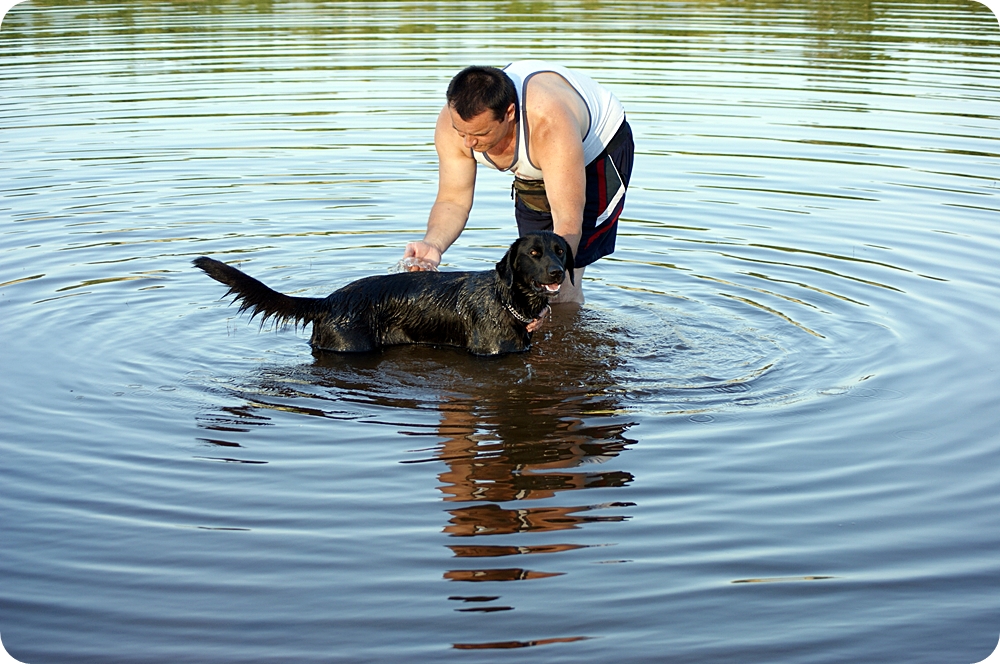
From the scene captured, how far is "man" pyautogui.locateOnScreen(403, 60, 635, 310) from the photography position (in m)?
6.68

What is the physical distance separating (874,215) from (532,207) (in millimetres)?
4614

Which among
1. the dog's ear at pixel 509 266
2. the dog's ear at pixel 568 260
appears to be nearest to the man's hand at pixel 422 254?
the dog's ear at pixel 509 266

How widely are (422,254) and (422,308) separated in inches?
15.3

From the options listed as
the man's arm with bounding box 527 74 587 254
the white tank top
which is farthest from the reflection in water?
the white tank top

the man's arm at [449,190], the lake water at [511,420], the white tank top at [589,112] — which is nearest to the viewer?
the lake water at [511,420]

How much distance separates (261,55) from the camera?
22.3 meters

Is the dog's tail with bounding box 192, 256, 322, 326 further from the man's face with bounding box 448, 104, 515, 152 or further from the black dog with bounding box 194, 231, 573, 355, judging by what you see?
the man's face with bounding box 448, 104, 515, 152

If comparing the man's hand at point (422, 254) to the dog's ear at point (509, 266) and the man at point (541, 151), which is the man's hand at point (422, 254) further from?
the dog's ear at point (509, 266)

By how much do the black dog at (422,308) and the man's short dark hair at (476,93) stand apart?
920 mm

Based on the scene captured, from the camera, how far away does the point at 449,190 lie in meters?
7.78

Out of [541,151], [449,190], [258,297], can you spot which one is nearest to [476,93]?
[541,151]

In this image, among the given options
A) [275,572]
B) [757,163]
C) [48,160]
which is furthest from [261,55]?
[275,572]

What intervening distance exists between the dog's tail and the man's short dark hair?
1.80 meters

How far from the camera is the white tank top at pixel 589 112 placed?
7.10 m
